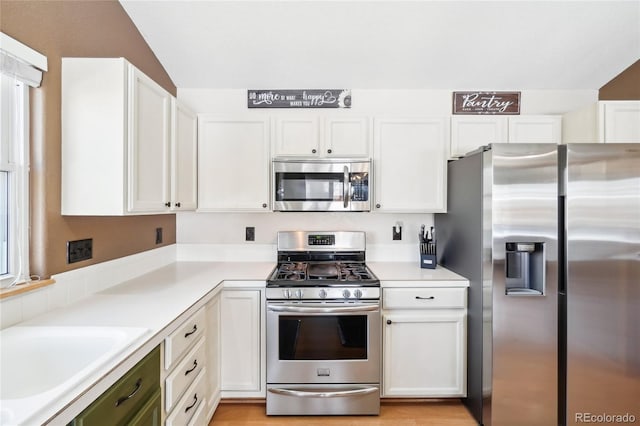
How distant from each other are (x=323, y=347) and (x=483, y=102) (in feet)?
7.92

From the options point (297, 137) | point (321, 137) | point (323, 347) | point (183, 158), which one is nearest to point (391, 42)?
point (321, 137)

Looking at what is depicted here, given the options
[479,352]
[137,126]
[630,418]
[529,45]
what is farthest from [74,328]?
[529,45]

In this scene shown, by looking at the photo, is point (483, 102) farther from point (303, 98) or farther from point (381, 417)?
point (381, 417)

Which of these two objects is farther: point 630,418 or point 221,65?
point 221,65

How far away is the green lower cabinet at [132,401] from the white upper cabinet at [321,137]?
5.55 ft

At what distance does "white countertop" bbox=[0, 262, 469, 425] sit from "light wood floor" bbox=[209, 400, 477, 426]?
2.90 ft

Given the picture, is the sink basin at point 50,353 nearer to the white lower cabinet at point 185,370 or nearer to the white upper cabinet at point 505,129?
the white lower cabinet at point 185,370

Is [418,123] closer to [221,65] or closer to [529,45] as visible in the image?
→ [529,45]

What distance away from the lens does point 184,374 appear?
5.16 feet

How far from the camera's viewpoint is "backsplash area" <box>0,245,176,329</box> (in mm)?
1346

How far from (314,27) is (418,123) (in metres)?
1.05

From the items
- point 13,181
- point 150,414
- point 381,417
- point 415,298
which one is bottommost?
point 381,417

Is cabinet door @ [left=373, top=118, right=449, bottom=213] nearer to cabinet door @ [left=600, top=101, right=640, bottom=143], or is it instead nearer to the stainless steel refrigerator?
the stainless steel refrigerator

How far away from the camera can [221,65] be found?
2.52 metres
